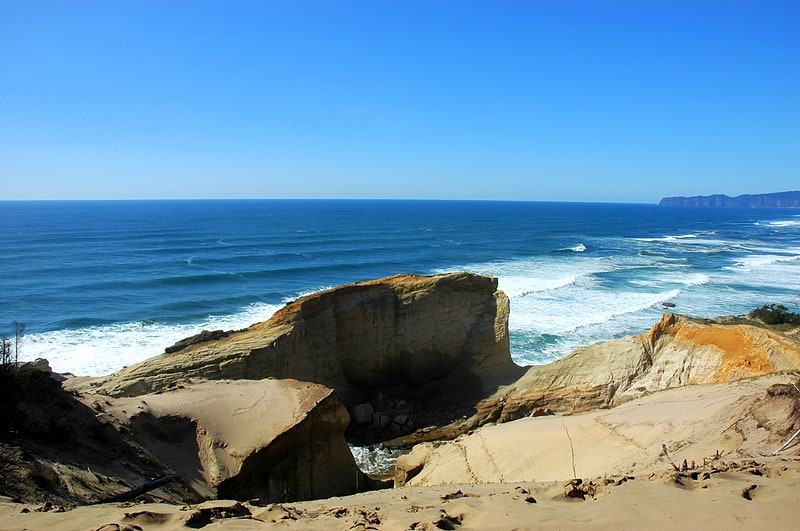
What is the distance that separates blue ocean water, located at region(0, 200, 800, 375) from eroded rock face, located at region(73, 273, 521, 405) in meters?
4.93

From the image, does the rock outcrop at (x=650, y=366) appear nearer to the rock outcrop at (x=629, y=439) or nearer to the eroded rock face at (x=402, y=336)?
the rock outcrop at (x=629, y=439)

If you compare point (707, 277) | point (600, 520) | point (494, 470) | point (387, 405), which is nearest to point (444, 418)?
point (387, 405)

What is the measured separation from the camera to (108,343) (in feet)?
82.2

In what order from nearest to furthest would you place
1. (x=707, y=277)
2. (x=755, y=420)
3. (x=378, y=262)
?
(x=755, y=420), (x=707, y=277), (x=378, y=262)

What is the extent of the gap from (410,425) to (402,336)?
3.28m

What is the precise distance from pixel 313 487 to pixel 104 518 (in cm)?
664

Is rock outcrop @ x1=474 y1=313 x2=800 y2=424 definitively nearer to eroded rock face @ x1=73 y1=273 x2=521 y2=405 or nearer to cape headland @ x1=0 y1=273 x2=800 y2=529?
cape headland @ x1=0 y1=273 x2=800 y2=529

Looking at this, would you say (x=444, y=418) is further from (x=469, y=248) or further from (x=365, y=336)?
(x=469, y=248)

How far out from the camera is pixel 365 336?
18.4 metres

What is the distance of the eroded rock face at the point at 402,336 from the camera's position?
17109 mm

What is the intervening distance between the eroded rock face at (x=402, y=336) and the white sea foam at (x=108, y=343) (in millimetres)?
10325

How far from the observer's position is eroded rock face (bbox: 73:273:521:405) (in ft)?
56.1

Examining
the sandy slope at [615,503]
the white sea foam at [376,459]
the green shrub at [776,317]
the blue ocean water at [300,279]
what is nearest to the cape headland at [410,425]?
the sandy slope at [615,503]

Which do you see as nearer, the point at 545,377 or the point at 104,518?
the point at 104,518
